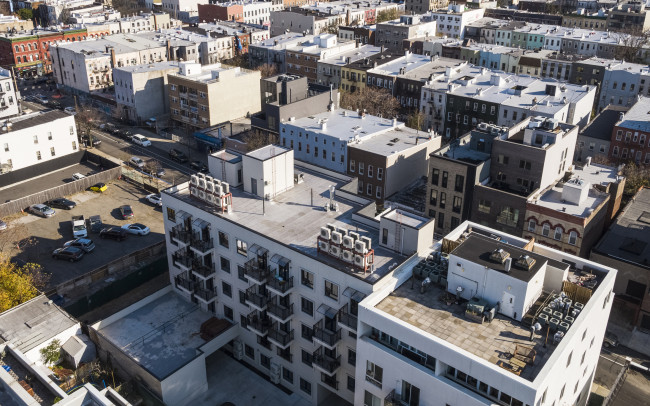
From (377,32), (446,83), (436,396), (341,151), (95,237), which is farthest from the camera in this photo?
(377,32)

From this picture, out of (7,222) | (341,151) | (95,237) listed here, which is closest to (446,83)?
(341,151)

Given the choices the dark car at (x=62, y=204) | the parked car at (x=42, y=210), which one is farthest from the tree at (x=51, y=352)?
the dark car at (x=62, y=204)

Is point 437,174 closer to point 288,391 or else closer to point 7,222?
point 288,391

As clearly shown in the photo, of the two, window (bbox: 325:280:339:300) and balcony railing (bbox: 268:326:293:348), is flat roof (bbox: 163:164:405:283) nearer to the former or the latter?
window (bbox: 325:280:339:300)

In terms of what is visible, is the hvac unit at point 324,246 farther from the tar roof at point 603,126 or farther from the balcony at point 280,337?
the tar roof at point 603,126

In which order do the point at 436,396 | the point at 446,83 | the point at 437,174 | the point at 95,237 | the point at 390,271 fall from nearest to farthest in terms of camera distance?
the point at 436,396 < the point at 390,271 < the point at 437,174 < the point at 95,237 < the point at 446,83

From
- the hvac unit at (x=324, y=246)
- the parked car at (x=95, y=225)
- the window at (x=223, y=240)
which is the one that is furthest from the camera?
the parked car at (x=95, y=225)

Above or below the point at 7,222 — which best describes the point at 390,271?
above
